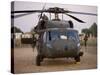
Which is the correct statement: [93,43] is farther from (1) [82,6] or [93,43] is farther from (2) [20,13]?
(2) [20,13]

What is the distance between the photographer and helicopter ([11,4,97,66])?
2.31 m

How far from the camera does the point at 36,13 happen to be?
2281 mm

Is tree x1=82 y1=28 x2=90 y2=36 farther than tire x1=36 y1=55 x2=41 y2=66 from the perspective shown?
Yes

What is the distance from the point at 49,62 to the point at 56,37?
0.92ft

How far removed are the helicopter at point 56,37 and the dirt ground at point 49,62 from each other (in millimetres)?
53

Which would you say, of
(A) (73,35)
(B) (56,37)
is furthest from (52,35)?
(A) (73,35)

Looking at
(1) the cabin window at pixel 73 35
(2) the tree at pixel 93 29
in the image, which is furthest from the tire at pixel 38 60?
(2) the tree at pixel 93 29

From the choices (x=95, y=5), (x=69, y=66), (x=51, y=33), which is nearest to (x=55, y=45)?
(x=51, y=33)

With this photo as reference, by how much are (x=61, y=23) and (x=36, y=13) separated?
31cm

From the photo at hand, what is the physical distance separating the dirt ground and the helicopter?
5 cm

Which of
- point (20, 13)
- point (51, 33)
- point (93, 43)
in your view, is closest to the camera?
point (20, 13)

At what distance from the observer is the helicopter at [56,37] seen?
7.57 feet

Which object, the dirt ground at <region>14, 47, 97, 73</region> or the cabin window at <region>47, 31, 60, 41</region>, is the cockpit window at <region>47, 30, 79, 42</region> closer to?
the cabin window at <region>47, 31, 60, 41</region>

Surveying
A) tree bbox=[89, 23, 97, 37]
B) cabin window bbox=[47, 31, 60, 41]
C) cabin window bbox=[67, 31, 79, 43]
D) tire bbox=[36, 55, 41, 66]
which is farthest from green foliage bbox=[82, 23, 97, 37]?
tire bbox=[36, 55, 41, 66]
